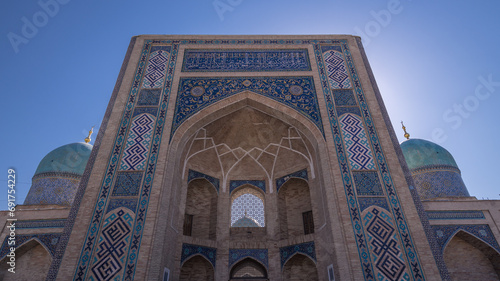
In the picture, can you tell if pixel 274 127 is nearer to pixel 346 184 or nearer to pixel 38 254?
pixel 346 184

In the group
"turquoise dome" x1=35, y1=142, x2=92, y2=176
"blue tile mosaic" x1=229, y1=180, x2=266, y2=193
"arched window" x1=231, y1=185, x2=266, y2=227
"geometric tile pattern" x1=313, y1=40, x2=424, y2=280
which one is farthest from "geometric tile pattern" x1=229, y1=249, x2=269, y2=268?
"turquoise dome" x1=35, y1=142, x2=92, y2=176

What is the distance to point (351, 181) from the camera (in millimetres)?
5070

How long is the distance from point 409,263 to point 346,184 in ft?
4.33

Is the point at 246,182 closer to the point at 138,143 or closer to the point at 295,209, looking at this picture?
the point at 295,209

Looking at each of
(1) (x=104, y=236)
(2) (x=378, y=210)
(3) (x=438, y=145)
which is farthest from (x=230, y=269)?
(3) (x=438, y=145)

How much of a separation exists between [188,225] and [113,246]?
2.27m

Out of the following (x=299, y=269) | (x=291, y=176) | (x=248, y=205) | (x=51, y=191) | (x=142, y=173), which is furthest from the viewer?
(x=51, y=191)

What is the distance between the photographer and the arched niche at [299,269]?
239 inches

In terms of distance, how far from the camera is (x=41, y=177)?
28.2 feet

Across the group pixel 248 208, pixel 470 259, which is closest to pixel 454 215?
pixel 470 259

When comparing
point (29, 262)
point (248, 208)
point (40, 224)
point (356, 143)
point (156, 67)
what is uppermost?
point (156, 67)

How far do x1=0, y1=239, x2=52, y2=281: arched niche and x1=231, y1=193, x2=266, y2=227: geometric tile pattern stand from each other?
337 cm

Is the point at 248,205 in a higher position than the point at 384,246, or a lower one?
higher

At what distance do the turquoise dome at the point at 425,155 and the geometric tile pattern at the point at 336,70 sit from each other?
4.21m
